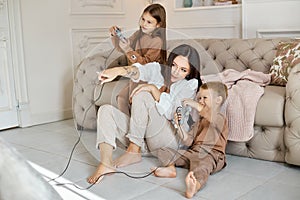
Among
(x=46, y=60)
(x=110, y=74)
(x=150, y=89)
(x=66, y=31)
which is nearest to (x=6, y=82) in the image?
(x=46, y=60)

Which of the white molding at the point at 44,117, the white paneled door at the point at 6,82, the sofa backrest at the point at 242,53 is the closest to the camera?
the sofa backrest at the point at 242,53

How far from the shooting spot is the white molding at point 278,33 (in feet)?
11.7

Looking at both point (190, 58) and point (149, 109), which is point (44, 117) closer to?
point (149, 109)

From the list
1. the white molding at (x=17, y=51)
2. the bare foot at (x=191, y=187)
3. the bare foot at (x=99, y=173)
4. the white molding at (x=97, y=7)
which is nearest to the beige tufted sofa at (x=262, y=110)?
the bare foot at (x=99, y=173)

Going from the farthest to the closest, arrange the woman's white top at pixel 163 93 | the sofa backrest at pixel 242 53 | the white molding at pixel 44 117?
the white molding at pixel 44 117 → the sofa backrest at pixel 242 53 → the woman's white top at pixel 163 93

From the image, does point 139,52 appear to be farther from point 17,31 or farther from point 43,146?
point 17,31

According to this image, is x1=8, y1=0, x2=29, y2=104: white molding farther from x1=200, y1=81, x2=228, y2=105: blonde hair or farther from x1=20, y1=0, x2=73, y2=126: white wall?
x1=200, y1=81, x2=228, y2=105: blonde hair

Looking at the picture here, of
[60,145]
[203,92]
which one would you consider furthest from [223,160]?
[60,145]

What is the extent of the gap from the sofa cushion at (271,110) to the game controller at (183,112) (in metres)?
0.54

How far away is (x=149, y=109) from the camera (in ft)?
6.98

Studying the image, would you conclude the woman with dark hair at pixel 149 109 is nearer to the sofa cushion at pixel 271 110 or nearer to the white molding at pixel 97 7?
the sofa cushion at pixel 271 110

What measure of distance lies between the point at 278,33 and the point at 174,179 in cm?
213

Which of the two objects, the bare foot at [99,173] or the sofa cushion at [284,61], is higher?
the sofa cushion at [284,61]

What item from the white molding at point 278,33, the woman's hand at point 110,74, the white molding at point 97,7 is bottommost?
the woman's hand at point 110,74
